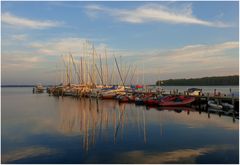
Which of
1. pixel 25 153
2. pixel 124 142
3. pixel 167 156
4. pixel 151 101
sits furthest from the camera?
pixel 151 101

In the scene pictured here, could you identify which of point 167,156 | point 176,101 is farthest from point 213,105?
point 167,156

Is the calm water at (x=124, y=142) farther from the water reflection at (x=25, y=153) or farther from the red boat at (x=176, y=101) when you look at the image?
the red boat at (x=176, y=101)

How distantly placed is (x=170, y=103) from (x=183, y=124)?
1560cm

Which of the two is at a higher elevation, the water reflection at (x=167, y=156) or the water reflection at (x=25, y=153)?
the water reflection at (x=167, y=156)

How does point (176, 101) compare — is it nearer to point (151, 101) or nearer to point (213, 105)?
point (151, 101)

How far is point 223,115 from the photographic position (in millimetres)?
31125

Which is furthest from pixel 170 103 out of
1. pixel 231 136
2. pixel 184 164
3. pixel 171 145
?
pixel 184 164

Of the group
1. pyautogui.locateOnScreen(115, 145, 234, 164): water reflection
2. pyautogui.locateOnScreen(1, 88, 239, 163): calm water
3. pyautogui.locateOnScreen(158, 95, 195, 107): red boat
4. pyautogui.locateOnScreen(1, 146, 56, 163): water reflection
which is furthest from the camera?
pyautogui.locateOnScreen(158, 95, 195, 107): red boat

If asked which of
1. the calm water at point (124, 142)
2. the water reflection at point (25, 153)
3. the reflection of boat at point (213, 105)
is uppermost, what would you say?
the reflection of boat at point (213, 105)

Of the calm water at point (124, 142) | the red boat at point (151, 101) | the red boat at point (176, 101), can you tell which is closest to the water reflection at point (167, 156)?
the calm water at point (124, 142)

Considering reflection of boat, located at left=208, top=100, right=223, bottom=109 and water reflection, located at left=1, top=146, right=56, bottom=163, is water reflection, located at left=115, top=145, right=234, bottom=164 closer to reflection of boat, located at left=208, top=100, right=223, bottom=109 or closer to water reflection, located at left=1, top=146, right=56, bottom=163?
water reflection, located at left=1, top=146, right=56, bottom=163

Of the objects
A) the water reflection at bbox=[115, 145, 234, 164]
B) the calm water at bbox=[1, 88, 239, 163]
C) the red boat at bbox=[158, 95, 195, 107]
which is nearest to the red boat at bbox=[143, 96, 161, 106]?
the red boat at bbox=[158, 95, 195, 107]

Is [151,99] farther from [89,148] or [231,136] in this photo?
[89,148]

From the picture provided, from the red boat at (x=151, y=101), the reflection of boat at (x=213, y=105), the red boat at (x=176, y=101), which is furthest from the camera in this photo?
the red boat at (x=151, y=101)
